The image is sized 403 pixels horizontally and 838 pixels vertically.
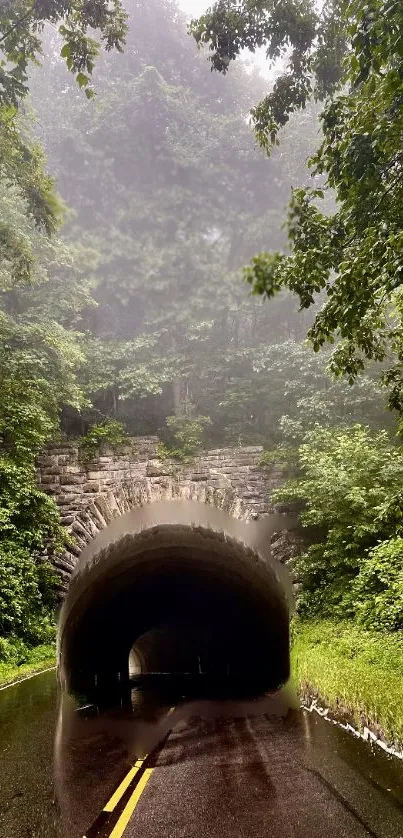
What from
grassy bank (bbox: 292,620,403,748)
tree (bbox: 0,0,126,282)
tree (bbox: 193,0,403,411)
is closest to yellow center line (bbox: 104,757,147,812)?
grassy bank (bbox: 292,620,403,748)

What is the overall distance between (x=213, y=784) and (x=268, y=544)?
8.68 meters

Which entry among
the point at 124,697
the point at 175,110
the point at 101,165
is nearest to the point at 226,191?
the point at 175,110

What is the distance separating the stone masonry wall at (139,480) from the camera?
14352mm

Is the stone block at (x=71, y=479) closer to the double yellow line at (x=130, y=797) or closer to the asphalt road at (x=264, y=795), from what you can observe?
the asphalt road at (x=264, y=795)

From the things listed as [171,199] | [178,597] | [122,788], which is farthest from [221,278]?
[122,788]

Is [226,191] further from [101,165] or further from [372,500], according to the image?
[372,500]

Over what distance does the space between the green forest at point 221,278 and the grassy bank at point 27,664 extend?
83 millimetres

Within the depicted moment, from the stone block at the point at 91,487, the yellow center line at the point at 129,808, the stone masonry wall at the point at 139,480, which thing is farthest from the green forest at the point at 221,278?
the yellow center line at the point at 129,808

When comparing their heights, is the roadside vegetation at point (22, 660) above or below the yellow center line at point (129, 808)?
above

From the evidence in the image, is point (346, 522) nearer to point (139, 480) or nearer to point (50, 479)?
point (139, 480)

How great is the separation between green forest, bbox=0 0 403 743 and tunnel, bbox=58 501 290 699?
5.89ft

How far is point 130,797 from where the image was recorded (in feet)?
17.1

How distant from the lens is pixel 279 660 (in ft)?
58.1

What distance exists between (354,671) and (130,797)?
4.39 metres
